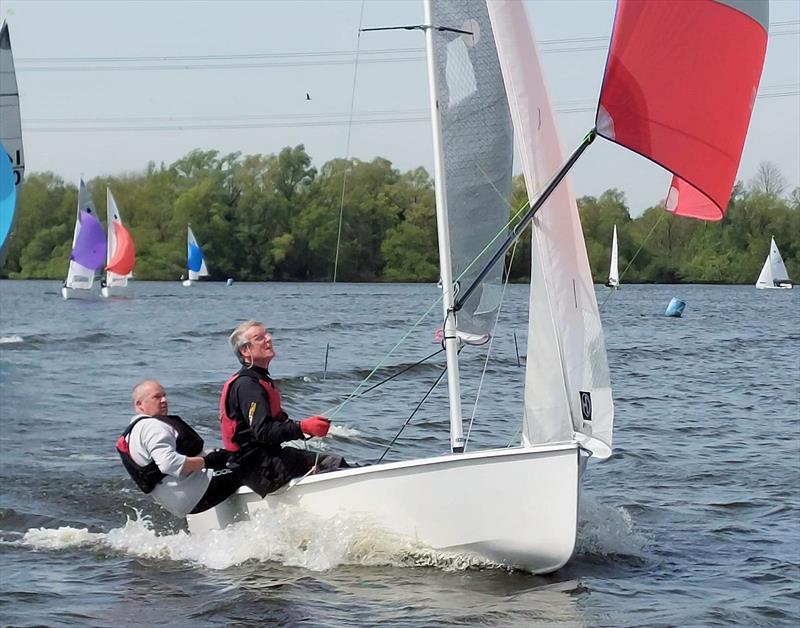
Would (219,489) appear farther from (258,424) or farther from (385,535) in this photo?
(385,535)

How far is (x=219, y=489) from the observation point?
7.79 m

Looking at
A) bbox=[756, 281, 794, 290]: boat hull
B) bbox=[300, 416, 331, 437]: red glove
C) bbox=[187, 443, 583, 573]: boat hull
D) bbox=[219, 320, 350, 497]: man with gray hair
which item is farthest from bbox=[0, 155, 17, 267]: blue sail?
bbox=[756, 281, 794, 290]: boat hull

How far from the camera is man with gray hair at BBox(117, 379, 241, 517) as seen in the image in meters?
7.43

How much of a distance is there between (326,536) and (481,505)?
1.03m

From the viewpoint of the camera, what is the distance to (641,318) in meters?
41.9

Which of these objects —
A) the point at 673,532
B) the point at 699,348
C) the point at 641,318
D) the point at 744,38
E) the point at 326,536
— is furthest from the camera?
the point at 641,318

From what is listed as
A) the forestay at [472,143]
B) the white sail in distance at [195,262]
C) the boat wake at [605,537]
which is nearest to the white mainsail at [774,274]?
the white sail in distance at [195,262]

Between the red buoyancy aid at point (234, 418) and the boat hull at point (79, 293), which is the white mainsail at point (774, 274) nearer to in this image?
the boat hull at point (79, 293)

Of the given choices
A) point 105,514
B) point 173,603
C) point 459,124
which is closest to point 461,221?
point 459,124

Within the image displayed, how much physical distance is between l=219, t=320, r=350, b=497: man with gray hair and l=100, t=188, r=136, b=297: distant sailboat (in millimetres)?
38930

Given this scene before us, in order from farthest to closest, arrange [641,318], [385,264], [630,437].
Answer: [385,264]
[641,318]
[630,437]

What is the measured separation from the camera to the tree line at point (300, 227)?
74.9m

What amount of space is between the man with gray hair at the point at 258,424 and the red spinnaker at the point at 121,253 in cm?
3929

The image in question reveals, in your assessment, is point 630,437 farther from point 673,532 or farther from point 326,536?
point 326,536
